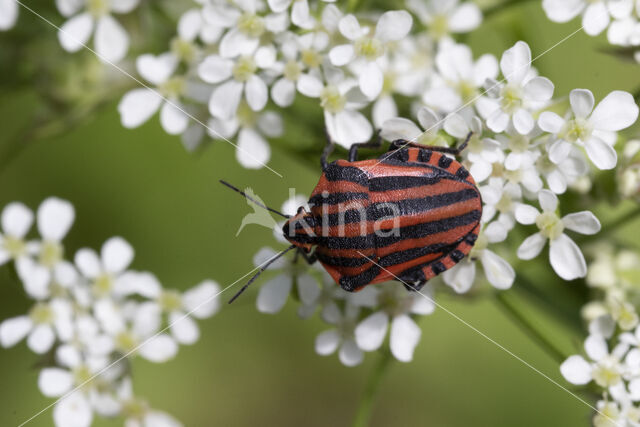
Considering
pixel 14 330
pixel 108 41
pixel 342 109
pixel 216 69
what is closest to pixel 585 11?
pixel 342 109

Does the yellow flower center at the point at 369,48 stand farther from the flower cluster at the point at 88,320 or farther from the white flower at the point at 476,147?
the flower cluster at the point at 88,320

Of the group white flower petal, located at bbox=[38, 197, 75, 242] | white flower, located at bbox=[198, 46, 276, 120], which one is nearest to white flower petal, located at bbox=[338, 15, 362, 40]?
white flower, located at bbox=[198, 46, 276, 120]

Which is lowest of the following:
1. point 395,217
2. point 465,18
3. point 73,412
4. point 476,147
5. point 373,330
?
point 73,412

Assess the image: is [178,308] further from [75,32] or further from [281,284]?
[75,32]

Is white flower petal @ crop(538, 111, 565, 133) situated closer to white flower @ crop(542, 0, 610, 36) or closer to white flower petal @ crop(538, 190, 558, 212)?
white flower petal @ crop(538, 190, 558, 212)

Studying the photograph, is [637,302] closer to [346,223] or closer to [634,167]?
[634,167]

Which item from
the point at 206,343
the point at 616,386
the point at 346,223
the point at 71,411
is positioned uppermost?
the point at 346,223

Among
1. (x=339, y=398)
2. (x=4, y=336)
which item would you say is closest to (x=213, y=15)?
(x=4, y=336)
